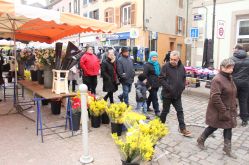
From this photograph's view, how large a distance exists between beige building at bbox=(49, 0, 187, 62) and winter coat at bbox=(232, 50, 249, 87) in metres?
14.1

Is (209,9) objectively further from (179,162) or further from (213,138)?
(179,162)

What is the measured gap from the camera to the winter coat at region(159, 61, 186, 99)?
4.56 meters

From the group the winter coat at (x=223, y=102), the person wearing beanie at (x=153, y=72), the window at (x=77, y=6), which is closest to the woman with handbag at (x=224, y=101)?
the winter coat at (x=223, y=102)

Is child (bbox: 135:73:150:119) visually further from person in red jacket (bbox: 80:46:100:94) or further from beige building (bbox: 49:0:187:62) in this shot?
beige building (bbox: 49:0:187:62)

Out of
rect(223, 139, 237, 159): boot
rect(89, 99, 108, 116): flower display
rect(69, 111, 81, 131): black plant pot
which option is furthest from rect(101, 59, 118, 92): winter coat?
rect(223, 139, 237, 159): boot

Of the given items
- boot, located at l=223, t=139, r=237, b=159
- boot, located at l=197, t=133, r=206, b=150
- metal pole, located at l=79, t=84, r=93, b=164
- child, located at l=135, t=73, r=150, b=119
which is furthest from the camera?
child, located at l=135, t=73, r=150, b=119

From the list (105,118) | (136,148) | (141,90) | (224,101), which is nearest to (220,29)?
(141,90)

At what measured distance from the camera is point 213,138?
185 inches

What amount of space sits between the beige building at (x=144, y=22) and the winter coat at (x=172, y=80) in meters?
15.0

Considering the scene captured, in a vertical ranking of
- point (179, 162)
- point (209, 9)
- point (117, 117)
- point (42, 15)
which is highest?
point (209, 9)

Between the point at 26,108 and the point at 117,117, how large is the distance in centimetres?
311

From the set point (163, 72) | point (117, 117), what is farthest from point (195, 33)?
point (117, 117)

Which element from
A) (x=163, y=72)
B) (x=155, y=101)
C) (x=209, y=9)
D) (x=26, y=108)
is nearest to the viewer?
(x=163, y=72)

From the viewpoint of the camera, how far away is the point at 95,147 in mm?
4039
